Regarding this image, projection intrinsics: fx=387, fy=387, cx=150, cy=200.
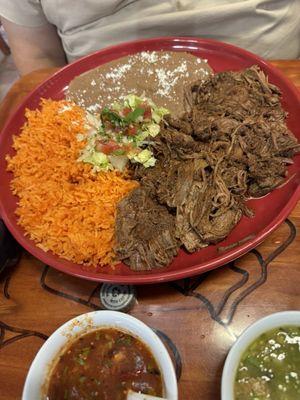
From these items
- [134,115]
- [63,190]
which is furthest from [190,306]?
[134,115]

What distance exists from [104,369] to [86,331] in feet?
0.45

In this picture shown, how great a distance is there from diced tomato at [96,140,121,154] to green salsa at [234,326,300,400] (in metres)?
1.06

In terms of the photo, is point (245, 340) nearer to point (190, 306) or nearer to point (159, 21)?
point (190, 306)

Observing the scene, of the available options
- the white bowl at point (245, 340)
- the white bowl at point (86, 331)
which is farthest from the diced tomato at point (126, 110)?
the white bowl at point (245, 340)

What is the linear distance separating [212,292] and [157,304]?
8.9 inches

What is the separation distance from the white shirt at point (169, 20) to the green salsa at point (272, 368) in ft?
5.12

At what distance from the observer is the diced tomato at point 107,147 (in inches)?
72.5

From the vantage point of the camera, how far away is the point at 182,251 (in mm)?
1605

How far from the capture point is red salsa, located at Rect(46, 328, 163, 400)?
4.08ft

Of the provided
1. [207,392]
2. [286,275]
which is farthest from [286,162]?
[207,392]

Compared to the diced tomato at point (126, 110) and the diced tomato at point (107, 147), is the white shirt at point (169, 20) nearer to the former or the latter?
the diced tomato at point (126, 110)

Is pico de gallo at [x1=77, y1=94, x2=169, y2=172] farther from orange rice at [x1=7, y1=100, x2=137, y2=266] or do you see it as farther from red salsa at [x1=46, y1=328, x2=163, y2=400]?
red salsa at [x1=46, y1=328, x2=163, y2=400]

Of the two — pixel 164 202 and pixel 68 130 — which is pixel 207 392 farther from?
pixel 68 130

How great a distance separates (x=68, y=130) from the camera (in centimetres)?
199
